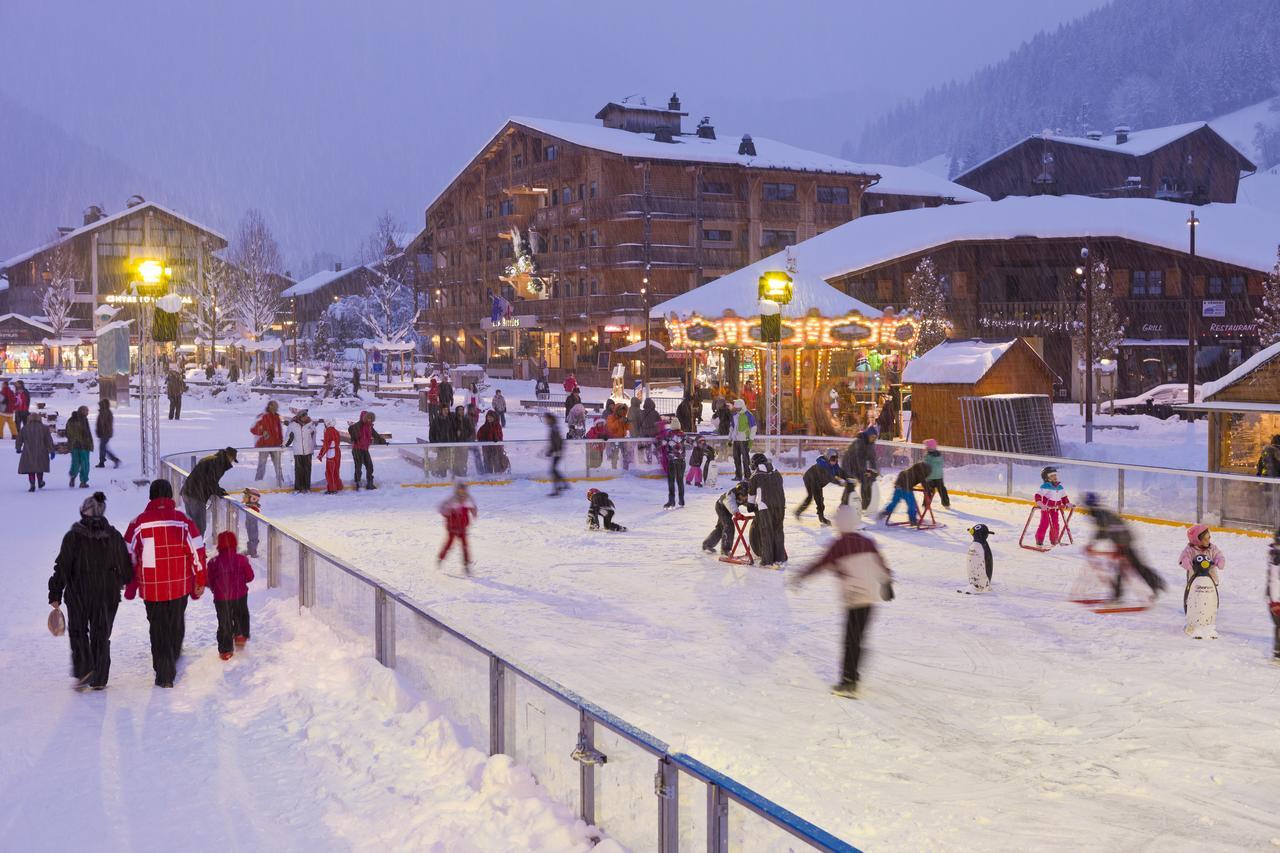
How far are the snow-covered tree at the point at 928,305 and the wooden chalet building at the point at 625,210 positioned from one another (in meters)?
11.0

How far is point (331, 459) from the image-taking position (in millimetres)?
18750

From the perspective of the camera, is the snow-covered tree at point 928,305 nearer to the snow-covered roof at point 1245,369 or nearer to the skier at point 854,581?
the snow-covered roof at point 1245,369

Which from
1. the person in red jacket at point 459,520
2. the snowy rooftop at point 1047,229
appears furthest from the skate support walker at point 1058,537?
the snowy rooftop at point 1047,229

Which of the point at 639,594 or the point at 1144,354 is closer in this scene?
the point at 639,594

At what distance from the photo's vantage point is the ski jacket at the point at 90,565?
7363 millimetres

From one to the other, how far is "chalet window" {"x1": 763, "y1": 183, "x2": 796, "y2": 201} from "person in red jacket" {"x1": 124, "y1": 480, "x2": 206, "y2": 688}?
48.0 m

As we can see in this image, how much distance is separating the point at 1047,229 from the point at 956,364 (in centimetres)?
2046

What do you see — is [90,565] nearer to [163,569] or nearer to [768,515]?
[163,569]

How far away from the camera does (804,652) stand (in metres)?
9.05

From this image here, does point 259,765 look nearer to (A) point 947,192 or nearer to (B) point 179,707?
(B) point 179,707

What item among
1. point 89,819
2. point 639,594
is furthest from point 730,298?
point 89,819

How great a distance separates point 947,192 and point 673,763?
5766 centimetres

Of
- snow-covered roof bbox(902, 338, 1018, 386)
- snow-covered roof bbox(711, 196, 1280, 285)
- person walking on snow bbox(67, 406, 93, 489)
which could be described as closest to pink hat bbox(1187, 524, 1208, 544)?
snow-covered roof bbox(902, 338, 1018, 386)

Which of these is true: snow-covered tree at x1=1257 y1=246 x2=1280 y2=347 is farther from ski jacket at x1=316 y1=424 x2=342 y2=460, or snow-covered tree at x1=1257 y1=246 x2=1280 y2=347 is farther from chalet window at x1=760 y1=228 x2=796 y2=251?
ski jacket at x1=316 y1=424 x2=342 y2=460
